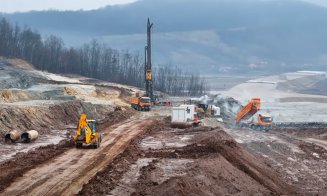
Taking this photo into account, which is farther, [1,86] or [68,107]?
[1,86]

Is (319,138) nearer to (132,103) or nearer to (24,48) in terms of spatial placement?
(132,103)

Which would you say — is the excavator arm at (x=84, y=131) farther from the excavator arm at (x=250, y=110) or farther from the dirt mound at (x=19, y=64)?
the dirt mound at (x=19, y=64)

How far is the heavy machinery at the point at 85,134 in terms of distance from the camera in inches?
1242

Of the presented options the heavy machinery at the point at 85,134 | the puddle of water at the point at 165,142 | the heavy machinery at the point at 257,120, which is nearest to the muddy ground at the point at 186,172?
the puddle of water at the point at 165,142

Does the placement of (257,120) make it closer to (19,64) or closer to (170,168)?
(170,168)

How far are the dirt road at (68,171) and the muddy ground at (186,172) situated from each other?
67cm

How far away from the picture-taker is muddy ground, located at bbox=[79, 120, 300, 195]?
2205cm

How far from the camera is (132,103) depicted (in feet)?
225

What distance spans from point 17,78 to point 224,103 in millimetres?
29733

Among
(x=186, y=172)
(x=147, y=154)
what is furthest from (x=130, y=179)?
(x=147, y=154)

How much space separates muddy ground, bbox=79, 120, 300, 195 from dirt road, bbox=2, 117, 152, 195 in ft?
2.21

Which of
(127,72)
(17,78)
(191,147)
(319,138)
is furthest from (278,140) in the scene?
(127,72)

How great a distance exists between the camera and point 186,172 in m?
25.8

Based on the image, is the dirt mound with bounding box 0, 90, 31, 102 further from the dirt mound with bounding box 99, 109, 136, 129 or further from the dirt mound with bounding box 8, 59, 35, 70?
the dirt mound with bounding box 8, 59, 35, 70
